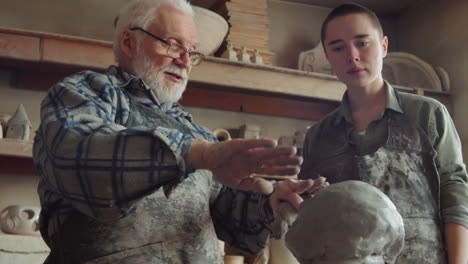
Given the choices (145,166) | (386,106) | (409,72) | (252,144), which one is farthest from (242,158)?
(409,72)

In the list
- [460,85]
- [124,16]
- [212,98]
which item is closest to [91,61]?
[212,98]

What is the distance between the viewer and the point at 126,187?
2.90ft

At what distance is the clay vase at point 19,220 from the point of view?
84.0 inches

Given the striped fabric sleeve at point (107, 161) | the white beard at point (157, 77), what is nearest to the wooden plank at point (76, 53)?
the white beard at point (157, 77)

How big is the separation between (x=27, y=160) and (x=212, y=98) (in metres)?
0.91

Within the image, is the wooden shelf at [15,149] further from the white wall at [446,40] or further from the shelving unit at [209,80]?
the white wall at [446,40]

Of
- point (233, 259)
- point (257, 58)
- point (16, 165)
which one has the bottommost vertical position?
point (233, 259)

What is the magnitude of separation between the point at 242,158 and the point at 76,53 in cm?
162

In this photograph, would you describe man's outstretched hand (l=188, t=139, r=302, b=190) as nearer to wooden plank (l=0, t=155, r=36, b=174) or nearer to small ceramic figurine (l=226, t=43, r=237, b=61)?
wooden plank (l=0, t=155, r=36, b=174)

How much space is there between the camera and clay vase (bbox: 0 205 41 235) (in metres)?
2.13

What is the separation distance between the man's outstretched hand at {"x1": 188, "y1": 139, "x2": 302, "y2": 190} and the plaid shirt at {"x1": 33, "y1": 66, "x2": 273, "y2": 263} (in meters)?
0.03

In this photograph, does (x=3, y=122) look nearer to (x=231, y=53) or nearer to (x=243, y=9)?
(x=231, y=53)

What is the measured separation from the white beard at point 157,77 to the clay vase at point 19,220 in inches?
43.9

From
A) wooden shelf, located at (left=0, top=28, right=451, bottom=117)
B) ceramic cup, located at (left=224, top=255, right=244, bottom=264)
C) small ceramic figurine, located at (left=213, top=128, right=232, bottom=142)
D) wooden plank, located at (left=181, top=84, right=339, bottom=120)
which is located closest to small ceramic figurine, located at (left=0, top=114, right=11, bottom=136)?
wooden shelf, located at (left=0, top=28, right=451, bottom=117)
